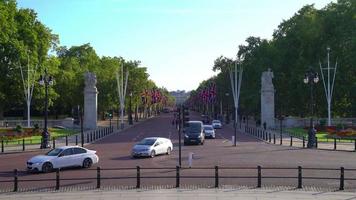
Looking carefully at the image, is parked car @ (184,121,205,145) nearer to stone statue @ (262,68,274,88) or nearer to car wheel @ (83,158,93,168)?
car wheel @ (83,158,93,168)

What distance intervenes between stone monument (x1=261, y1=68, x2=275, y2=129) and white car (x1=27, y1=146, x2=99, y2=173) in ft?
172

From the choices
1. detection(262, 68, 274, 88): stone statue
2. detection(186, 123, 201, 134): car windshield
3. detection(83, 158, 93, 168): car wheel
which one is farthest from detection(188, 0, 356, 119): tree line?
detection(83, 158, 93, 168): car wheel

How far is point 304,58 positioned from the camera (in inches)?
3474

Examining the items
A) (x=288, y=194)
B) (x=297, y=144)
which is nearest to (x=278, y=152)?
(x=297, y=144)

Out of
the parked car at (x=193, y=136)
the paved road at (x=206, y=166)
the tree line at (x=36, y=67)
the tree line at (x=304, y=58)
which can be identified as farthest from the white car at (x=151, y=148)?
the tree line at (x=304, y=58)

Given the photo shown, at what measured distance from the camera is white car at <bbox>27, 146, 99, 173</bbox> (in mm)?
29188

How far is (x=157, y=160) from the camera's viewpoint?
116 feet

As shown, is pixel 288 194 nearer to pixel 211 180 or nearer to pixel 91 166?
pixel 211 180

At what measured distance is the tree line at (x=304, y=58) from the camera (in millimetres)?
79688

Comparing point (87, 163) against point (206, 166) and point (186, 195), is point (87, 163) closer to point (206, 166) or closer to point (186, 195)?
point (206, 166)

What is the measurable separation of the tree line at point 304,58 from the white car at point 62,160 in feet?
171

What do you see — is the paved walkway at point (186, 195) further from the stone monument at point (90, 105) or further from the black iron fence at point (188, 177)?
the stone monument at point (90, 105)

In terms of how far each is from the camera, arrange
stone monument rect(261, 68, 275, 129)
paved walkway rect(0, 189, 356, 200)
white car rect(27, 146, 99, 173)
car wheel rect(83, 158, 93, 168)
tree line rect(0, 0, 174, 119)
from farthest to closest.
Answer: stone monument rect(261, 68, 275, 129) < tree line rect(0, 0, 174, 119) < car wheel rect(83, 158, 93, 168) < white car rect(27, 146, 99, 173) < paved walkway rect(0, 189, 356, 200)

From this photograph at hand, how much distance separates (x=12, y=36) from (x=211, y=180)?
191 feet
